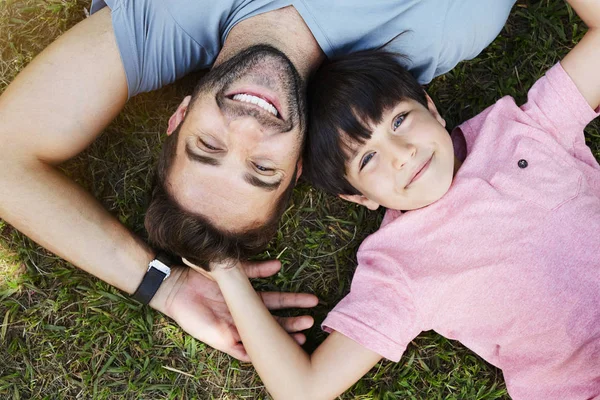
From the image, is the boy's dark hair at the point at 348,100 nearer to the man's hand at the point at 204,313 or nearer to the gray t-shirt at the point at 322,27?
the gray t-shirt at the point at 322,27

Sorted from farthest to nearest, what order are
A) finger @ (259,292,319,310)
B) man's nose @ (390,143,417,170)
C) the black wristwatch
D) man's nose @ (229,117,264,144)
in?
finger @ (259,292,319,310), the black wristwatch, man's nose @ (390,143,417,170), man's nose @ (229,117,264,144)

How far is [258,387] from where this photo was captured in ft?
10.3

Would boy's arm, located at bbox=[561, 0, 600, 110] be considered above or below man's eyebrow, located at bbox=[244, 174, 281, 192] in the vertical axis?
above

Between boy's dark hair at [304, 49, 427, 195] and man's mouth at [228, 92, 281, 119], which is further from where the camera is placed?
boy's dark hair at [304, 49, 427, 195]

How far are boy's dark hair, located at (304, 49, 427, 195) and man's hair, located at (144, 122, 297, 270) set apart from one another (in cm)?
19

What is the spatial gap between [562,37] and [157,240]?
100 inches

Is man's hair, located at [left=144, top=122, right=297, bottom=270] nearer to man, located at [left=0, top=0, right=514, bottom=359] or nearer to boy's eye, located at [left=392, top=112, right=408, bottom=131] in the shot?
man, located at [left=0, top=0, right=514, bottom=359]

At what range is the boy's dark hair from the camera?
8.61ft

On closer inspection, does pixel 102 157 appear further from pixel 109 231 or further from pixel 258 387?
pixel 258 387

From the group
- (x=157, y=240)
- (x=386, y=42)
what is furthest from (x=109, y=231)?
(x=386, y=42)

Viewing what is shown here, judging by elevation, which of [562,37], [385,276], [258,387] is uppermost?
[562,37]

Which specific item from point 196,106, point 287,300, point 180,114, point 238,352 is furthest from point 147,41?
point 238,352

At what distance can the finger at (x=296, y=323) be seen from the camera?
3016mm

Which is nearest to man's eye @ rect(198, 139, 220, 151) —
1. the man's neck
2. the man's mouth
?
the man's mouth
